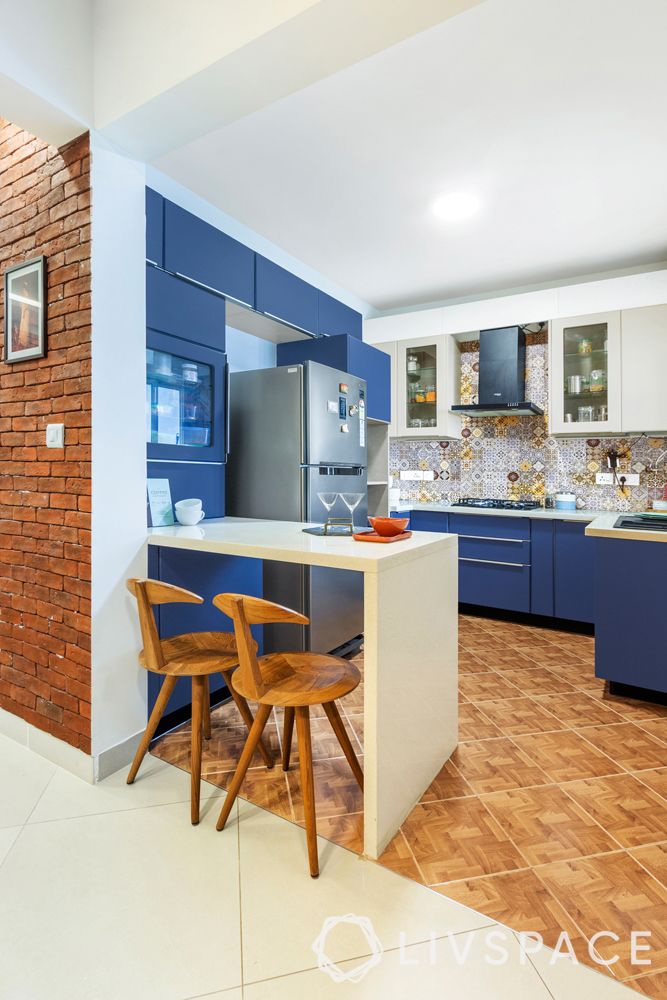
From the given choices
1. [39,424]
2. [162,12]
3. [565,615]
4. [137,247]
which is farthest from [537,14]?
[565,615]

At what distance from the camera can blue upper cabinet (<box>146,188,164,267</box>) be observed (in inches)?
90.0

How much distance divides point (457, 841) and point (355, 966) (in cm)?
52

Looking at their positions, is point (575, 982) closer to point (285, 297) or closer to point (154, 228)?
point (154, 228)

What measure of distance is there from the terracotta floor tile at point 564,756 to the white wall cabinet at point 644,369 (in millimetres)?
2357

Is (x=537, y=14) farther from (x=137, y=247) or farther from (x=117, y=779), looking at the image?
(x=117, y=779)

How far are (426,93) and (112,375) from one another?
1672 millimetres

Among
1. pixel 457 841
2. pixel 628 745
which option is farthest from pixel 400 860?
pixel 628 745

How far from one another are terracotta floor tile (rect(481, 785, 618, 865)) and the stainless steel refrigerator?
1271 millimetres

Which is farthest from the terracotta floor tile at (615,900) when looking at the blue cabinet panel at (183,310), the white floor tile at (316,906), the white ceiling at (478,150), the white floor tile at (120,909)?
the white ceiling at (478,150)

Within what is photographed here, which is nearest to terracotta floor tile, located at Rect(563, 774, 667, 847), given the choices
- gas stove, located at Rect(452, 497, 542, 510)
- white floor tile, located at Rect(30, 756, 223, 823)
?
white floor tile, located at Rect(30, 756, 223, 823)

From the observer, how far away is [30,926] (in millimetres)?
1319

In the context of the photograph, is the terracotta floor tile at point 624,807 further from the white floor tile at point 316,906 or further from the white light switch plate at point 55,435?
the white light switch plate at point 55,435

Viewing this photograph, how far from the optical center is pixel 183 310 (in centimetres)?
245

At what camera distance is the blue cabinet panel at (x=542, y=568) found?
3.79m
